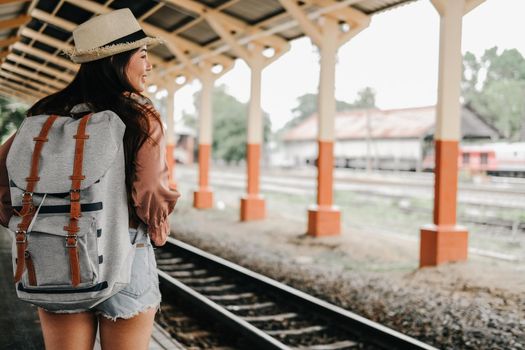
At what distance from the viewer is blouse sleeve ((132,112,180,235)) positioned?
1.39 metres

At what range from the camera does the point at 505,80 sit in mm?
28781

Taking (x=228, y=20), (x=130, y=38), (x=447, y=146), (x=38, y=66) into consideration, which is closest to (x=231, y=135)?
(x=38, y=66)

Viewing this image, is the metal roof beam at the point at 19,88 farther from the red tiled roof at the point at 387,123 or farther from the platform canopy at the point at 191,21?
the red tiled roof at the point at 387,123

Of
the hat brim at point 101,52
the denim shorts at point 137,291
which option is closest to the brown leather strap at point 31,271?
the denim shorts at point 137,291

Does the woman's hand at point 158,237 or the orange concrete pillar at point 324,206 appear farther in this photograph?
the orange concrete pillar at point 324,206

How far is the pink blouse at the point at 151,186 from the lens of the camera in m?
1.39

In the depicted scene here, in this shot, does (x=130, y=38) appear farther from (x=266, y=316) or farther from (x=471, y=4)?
(x=471, y=4)

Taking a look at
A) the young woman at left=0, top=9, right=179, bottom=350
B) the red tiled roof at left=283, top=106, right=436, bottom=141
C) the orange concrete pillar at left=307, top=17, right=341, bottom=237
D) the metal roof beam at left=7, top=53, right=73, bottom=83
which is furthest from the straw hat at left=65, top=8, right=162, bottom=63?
the red tiled roof at left=283, top=106, right=436, bottom=141

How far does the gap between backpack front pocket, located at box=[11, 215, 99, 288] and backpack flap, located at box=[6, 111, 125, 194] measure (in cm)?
8

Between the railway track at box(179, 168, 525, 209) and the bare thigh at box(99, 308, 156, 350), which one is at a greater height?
the bare thigh at box(99, 308, 156, 350)

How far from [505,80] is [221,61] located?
66.7ft

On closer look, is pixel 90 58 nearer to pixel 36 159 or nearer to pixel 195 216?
pixel 36 159

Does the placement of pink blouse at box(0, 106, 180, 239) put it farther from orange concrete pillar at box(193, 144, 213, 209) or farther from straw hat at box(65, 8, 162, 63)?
orange concrete pillar at box(193, 144, 213, 209)

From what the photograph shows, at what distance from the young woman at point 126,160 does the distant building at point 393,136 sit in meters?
26.1
